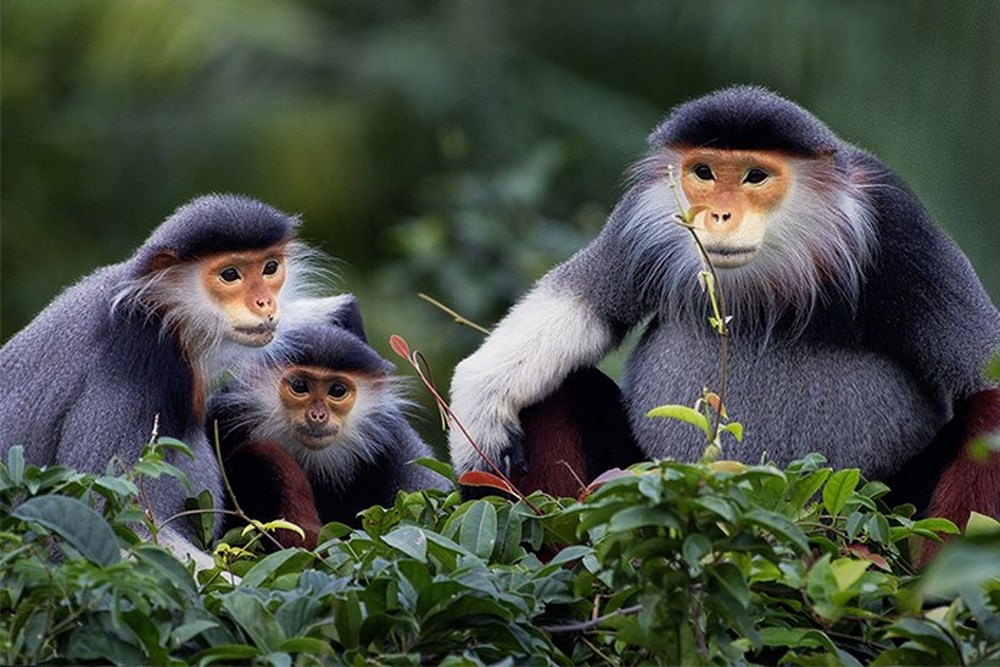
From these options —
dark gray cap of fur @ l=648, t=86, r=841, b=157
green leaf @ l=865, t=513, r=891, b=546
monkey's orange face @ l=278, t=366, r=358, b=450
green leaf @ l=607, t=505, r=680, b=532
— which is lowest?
monkey's orange face @ l=278, t=366, r=358, b=450

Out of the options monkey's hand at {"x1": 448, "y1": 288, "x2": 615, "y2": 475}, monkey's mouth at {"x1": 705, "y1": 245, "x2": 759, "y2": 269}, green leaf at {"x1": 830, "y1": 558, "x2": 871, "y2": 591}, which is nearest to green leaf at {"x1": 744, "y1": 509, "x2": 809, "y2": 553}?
green leaf at {"x1": 830, "y1": 558, "x2": 871, "y2": 591}

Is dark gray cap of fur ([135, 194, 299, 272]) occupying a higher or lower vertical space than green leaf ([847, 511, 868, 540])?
higher

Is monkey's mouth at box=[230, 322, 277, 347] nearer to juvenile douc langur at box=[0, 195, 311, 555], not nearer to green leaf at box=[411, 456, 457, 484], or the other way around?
juvenile douc langur at box=[0, 195, 311, 555]

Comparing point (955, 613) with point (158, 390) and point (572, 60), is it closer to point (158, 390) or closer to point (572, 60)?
point (158, 390)

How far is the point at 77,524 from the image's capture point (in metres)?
3.10

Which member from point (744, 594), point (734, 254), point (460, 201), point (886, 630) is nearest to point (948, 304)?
point (734, 254)

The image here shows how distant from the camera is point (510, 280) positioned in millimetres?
8414

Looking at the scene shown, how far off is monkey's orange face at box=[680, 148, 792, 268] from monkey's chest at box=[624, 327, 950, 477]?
38cm

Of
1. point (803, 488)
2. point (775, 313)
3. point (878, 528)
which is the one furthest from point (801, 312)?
point (803, 488)

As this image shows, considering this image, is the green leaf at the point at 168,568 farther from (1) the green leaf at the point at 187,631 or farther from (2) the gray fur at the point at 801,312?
(2) the gray fur at the point at 801,312

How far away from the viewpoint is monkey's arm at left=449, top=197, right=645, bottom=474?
15.5 ft

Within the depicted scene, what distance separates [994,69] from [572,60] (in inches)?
134

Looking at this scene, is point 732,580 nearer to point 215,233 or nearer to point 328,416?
point 215,233

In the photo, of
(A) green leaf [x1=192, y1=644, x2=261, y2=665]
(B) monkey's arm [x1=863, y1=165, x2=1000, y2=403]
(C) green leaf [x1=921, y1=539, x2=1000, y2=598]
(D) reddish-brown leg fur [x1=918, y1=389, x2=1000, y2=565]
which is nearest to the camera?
(C) green leaf [x1=921, y1=539, x2=1000, y2=598]
